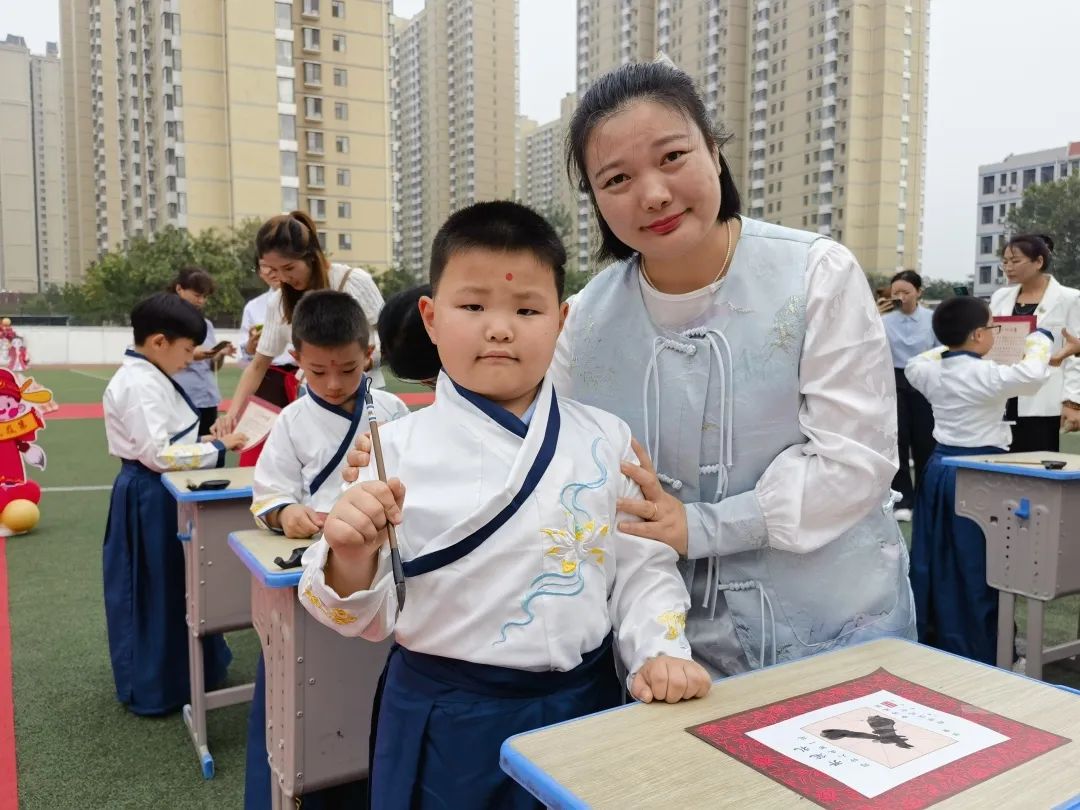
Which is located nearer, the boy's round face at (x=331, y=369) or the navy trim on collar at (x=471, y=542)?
the navy trim on collar at (x=471, y=542)

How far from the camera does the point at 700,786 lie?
773 millimetres

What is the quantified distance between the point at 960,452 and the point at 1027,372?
39 cm

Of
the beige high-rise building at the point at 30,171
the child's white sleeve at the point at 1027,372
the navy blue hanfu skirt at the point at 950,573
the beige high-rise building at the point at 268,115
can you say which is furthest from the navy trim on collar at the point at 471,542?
the beige high-rise building at the point at 30,171

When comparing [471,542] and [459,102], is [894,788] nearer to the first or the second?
[471,542]

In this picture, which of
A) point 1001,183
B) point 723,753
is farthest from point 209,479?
point 1001,183

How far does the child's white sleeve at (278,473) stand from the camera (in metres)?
1.99

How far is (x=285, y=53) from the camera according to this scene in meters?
31.0

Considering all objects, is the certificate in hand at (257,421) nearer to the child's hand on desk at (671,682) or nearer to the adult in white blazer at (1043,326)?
the child's hand on desk at (671,682)

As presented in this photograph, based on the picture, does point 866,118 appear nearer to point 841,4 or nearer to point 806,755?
point 841,4

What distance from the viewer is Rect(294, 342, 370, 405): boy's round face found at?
6.56 ft

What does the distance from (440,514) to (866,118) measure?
37050 millimetres

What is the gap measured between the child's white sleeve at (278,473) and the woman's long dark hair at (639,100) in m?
1.08

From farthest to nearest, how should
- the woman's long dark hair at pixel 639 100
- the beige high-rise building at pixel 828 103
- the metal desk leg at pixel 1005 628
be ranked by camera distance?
the beige high-rise building at pixel 828 103 < the metal desk leg at pixel 1005 628 < the woman's long dark hair at pixel 639 100

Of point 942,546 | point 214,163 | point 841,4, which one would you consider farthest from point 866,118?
point 942,546
